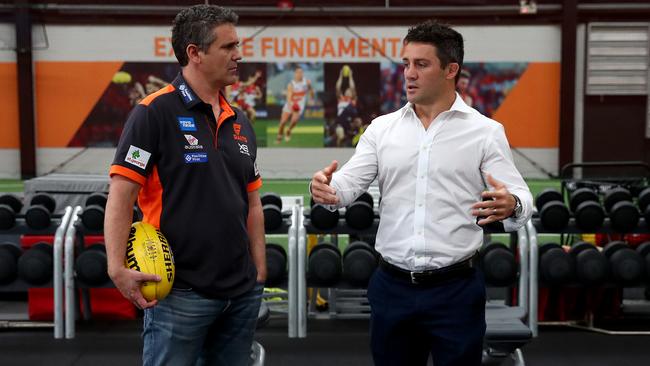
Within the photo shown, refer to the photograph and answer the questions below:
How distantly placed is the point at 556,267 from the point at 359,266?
4.13 feet

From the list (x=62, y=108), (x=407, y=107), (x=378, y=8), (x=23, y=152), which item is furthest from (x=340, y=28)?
(x=407, y=107)

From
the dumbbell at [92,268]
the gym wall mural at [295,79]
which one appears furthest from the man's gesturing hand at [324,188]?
the gym wall mural at [295,79]

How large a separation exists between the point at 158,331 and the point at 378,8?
10.8 metres

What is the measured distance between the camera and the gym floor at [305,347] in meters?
4.25

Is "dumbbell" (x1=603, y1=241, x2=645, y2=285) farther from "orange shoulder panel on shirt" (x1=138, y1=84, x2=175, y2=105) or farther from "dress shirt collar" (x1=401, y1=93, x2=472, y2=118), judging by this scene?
"orange shoulder panel on shirt" (x1=138, y1=84, x2=175, y2=105)

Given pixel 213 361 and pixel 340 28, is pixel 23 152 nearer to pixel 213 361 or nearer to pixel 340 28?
pixel 340 28

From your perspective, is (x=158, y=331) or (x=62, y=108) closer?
(x=158, y=331)

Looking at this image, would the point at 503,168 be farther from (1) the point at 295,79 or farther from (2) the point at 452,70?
(1) the point at 295,79

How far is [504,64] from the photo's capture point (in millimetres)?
12289

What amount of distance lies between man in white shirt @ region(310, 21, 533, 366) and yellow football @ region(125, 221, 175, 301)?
0.54 metres

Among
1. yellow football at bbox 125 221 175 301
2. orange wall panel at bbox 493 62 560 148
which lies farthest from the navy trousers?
orange wall panel at bbox 493 62 560 148

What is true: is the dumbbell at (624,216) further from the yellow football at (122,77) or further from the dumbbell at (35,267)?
the yellow football at (122,77)

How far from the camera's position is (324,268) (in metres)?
4.49

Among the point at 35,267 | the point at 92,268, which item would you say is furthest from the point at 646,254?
the point at 35,267
